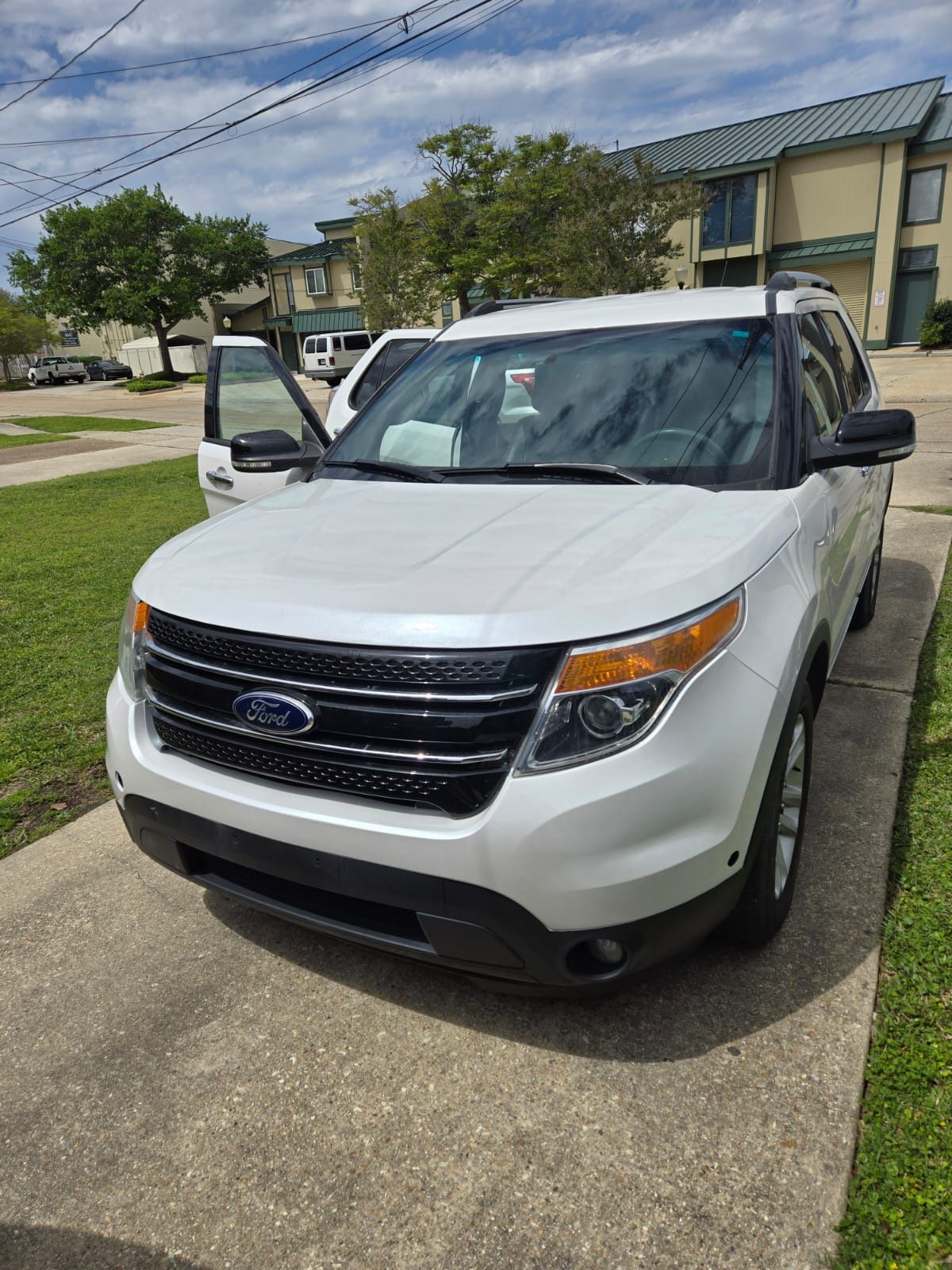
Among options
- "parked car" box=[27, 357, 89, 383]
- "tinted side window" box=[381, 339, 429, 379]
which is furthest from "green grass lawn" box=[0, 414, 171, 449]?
"parked car" box=[27, 357, 89, 383]

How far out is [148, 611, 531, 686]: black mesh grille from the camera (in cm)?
194

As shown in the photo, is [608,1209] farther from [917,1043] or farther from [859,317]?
[859,317]

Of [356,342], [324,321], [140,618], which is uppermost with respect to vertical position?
[140,618]

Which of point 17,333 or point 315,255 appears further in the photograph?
point 17,333

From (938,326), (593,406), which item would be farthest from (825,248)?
(593,406)

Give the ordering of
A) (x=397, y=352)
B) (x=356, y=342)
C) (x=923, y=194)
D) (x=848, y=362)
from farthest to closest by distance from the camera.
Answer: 1. (x=356, y=342)
2. (x=923, y=194)
3. (x=397, y=352)
4. (x=848, y=362)

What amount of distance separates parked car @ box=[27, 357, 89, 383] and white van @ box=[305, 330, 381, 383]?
31.2m

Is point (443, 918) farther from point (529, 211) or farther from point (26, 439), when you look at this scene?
point (529, 211)

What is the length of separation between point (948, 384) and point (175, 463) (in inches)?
641

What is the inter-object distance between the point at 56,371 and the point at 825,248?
165 feet

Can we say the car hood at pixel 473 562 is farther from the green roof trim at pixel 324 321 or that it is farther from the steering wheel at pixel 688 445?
the green roof trim at pixel 324 321

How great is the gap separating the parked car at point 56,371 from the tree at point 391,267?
1275 inches

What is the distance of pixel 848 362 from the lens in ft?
14.2

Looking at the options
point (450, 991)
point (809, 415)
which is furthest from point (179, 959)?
point (809, 415)
